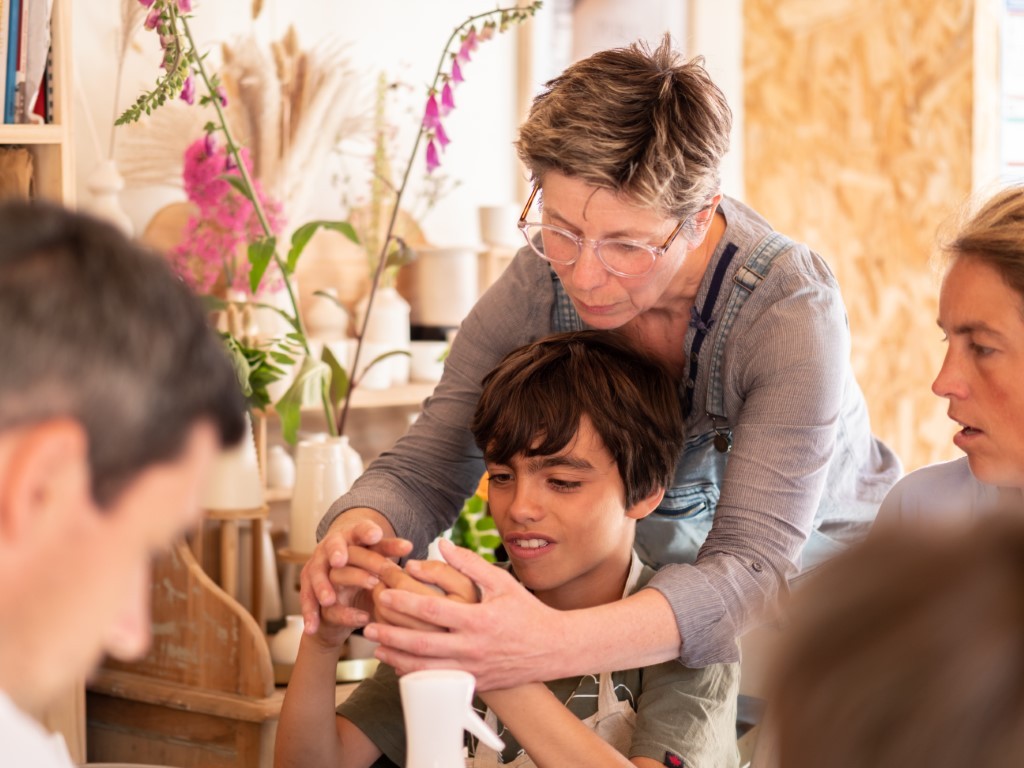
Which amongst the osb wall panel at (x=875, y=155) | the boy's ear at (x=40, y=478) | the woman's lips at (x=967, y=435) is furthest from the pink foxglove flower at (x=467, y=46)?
the boy's ear at (x=40, y=478)

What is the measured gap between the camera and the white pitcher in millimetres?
975

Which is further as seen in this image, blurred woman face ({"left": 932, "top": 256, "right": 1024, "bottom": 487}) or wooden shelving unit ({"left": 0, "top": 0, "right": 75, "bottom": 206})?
wooden shelving unit ({"left": 0, "top": 0, "right": 75, "bottom": 206})

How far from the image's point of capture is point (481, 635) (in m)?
1.27

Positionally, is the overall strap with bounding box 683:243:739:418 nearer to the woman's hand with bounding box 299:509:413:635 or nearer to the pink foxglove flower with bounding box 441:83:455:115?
the woman's hand with bounding box 299:509:413:635

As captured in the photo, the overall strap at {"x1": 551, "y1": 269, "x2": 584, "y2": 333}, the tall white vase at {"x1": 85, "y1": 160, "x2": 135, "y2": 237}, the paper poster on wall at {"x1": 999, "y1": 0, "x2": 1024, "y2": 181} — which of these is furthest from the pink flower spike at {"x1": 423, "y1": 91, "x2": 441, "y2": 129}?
the paper poster on wall at {"x1": 999, "y1": 0, "x2": 1024, "y2": 181}

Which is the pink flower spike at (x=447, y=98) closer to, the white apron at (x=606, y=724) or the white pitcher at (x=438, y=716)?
the white apron at (x=606, y=724)

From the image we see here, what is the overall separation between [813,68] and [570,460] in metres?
2.62

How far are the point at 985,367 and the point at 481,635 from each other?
68 centimetres

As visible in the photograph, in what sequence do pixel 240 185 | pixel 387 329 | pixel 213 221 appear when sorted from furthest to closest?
pixel 387 329
pixel 213 221
pixel 240 185

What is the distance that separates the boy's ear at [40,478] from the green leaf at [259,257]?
170cm

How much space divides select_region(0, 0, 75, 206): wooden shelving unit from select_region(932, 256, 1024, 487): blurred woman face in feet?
4.67

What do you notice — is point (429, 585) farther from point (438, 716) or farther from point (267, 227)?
point (267, 227)

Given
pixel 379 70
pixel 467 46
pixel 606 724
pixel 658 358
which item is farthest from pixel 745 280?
pixel 379 70

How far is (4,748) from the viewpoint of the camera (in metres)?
0.61
